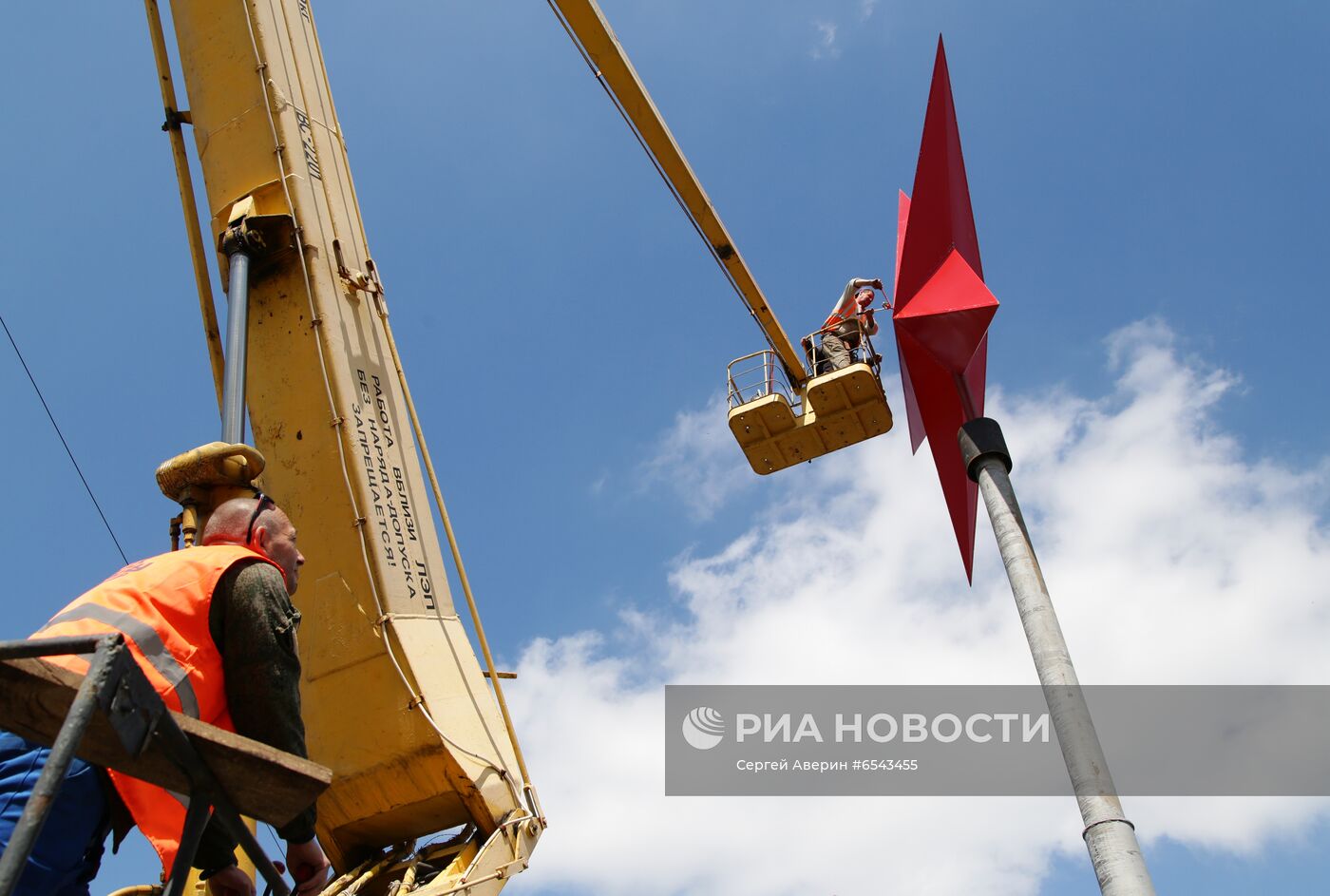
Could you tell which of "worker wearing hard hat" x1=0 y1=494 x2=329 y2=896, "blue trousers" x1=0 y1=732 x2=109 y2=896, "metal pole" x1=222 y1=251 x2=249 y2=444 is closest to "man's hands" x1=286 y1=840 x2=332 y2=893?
"worker wearing hard hat" x1=0 y1=494 x2=329 y2=896

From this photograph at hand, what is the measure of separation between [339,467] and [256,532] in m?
2.84

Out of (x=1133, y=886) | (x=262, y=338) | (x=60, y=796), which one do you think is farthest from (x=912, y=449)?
(x=60, y=796)

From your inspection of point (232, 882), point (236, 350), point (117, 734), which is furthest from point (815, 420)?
point (117, 734)

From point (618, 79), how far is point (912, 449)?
5.55 meters

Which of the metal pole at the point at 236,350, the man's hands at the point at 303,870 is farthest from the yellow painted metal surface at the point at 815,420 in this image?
the man's hands at the point at 303,870

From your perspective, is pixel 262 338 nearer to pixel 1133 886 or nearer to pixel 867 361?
pixel 1133 886

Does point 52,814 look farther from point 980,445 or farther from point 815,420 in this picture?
point 815,420

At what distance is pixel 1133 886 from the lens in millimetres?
6848

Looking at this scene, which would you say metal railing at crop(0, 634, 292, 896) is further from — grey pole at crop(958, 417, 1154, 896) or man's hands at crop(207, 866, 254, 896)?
grey pole at crop(958, 417, 1154, 896)

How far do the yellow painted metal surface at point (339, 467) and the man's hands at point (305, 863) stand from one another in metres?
2.18

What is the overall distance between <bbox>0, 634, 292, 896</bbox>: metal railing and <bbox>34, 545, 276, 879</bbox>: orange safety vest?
183 mm

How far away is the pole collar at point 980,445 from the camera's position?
954cm

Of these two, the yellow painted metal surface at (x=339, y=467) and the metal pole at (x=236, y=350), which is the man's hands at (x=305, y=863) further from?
the metal pole at (x=236, y=350)

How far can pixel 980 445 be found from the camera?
31.4 ft
